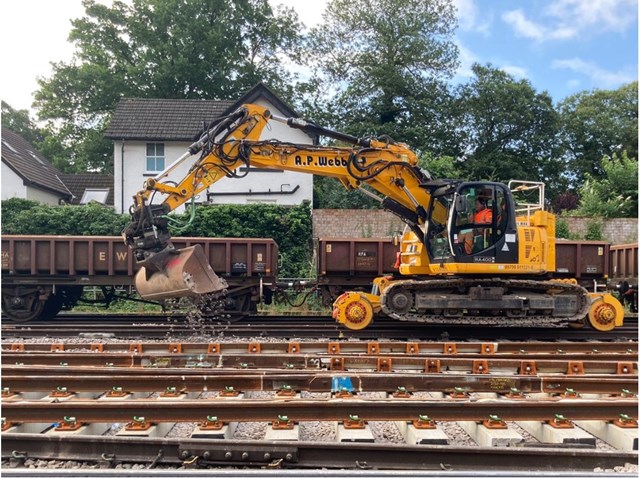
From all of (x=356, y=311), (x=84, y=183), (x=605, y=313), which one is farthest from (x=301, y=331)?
(x=84, y=183)

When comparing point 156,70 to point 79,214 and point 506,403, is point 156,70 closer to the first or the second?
point 79,214

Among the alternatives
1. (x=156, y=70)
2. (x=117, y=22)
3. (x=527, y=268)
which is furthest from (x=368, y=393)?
(x=117, y=22)

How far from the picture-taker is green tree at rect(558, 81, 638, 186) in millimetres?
33062

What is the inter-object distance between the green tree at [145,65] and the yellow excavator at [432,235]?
89.0ft

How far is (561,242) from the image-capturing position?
11844 millimetres

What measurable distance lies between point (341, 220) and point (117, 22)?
95.1 feet

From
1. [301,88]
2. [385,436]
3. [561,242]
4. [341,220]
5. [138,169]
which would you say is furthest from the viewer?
[301,88]

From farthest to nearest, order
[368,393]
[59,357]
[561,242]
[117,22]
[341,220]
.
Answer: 1. [117,22]
2. [341,220]
3. [561,242]
4. [59,357]
5. [368,393]

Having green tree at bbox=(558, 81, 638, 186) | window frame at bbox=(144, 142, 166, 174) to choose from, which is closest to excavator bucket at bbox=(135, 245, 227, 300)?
window frame at bbox=(144, 142, 166, 174)

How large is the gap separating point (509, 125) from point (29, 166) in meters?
28.3

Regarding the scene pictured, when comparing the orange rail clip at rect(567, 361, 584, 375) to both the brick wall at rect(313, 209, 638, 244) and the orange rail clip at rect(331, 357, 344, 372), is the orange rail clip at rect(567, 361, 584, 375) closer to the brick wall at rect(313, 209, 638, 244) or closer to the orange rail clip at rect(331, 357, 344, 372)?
the orange rail clip at rect(331, 357, 344, 372)

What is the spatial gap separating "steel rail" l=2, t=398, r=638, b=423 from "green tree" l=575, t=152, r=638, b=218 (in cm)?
1957

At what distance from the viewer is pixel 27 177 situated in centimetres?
2295

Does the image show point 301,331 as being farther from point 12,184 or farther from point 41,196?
point 41,196
